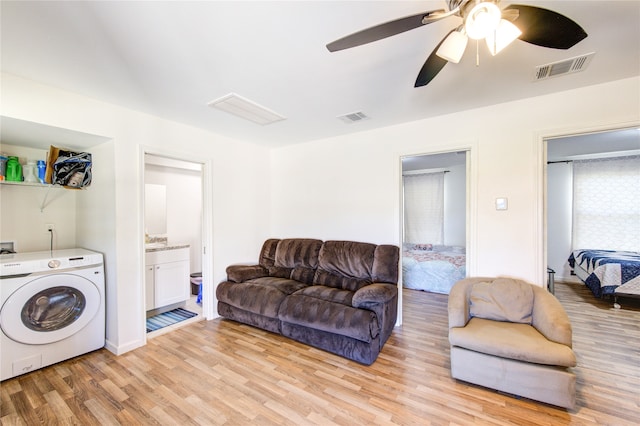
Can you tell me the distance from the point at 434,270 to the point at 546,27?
3920 mm

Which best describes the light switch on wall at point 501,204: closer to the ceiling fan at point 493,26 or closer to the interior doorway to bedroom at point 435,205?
the ceiling fan at point 493,26

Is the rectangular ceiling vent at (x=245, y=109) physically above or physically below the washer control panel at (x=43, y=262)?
above

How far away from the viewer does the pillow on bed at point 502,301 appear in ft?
7.32

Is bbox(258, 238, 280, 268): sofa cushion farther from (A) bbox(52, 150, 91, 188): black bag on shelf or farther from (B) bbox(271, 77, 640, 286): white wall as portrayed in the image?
(A) bbox(52, 150, 91, 188): black bag on shelf

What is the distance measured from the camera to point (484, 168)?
2715 mm

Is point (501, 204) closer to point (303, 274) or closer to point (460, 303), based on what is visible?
point (460, 303)

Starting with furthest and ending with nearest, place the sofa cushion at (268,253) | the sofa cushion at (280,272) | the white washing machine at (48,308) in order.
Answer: the sofa cushion at (268,253) → the sofa cushion at (280,272) → the white washing machine at (48,308)

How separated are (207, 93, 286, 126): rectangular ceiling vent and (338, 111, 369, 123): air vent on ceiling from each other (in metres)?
0.69

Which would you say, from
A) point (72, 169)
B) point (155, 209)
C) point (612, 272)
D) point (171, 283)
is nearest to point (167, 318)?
point (171, 283)

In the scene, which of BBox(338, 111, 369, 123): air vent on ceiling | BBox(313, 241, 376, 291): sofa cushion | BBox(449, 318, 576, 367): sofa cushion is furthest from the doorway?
BBox(449, 318, 576, 367): sofa cushion

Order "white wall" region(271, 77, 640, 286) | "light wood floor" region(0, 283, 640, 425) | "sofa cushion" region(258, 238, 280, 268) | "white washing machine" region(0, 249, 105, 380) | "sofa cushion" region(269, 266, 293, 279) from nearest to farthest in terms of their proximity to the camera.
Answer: "light wood floor" region(0, 283, 640, 425) → "white washing machine" region(0, 249, 105, 380) → "white wall" region(271, 77, 640, 286) → "sofa cushion" region(269, 266, 293, 279) → "sofa cushion" region(258, 238, 280, 268)

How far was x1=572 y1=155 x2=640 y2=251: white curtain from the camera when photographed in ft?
14.9

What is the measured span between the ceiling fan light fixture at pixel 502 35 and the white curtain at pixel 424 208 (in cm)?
500

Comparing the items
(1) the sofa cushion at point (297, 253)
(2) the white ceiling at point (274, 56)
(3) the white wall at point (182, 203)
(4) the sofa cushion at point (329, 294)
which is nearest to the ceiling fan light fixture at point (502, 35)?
(2) the white ceiling at point (274, 56)
